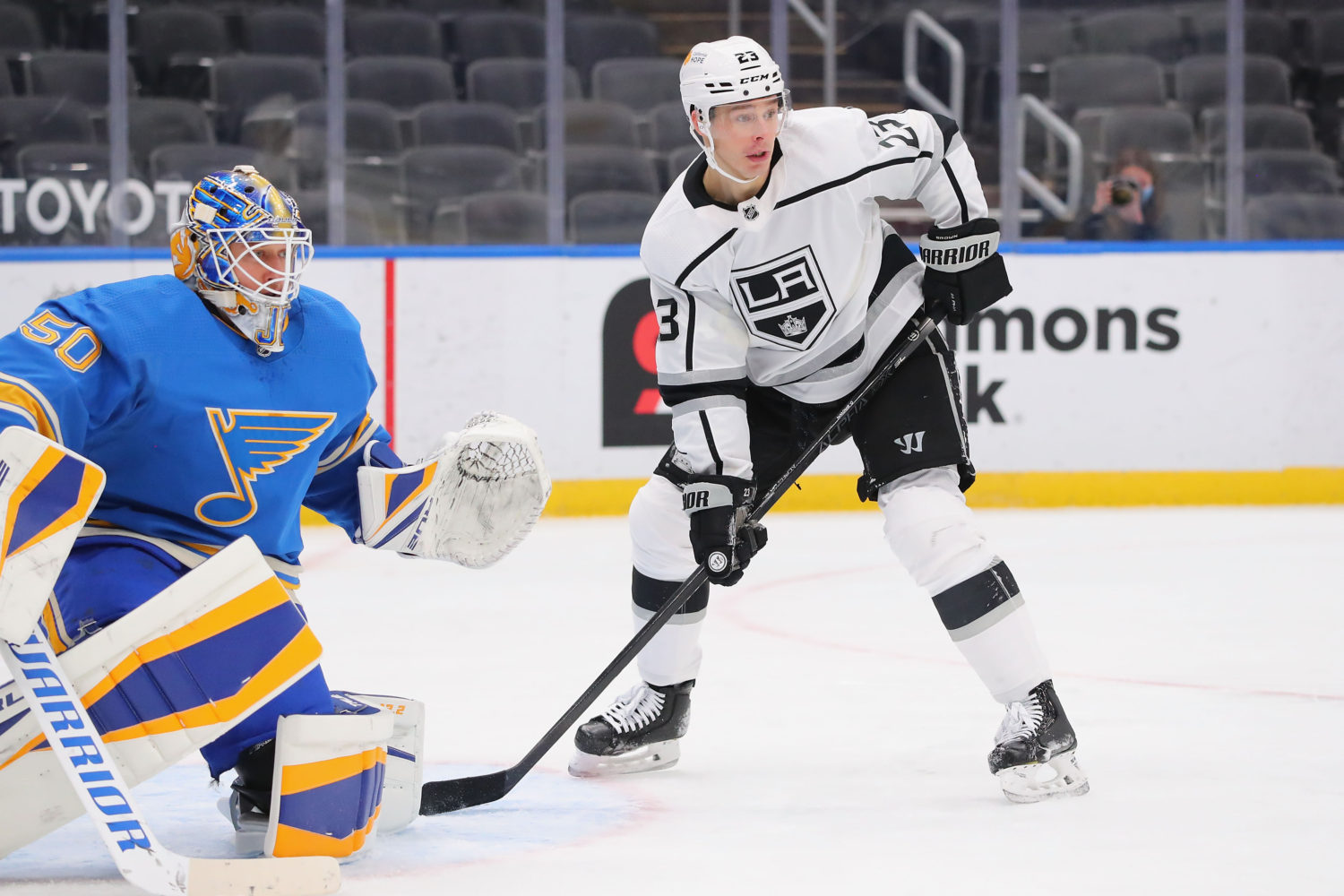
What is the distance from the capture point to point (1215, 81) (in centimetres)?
605

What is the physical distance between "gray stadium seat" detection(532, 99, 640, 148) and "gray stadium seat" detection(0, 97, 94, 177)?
1472 millimetres

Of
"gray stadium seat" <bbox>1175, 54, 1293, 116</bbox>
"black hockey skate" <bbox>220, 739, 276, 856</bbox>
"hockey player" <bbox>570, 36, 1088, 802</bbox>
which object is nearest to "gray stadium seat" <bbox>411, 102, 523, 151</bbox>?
"gray stadium seat" <bbox>1175, 54, 1293, 116</bbox>

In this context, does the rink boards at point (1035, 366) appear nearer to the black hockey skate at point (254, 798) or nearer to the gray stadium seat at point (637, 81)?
the gray stadium seat at point (637, 81)

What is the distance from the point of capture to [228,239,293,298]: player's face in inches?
77.6

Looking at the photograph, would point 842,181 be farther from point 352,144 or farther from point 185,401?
point 352,144

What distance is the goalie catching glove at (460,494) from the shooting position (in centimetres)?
217

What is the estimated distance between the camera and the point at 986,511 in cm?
570

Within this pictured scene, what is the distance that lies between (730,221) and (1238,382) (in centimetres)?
392

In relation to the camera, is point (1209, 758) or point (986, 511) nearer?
point (1209, 758)

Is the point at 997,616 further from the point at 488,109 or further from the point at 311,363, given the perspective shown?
the point at 488,109

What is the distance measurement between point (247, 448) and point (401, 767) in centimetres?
44

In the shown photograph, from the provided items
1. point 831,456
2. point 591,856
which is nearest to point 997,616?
point 591,856

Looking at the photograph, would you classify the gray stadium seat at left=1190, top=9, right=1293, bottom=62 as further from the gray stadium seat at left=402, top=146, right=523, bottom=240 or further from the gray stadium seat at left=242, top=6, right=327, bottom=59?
the gray stadium seat at left=242, top=6, right=327, bottom=59

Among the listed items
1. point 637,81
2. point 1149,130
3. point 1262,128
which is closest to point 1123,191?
point 1149,130
